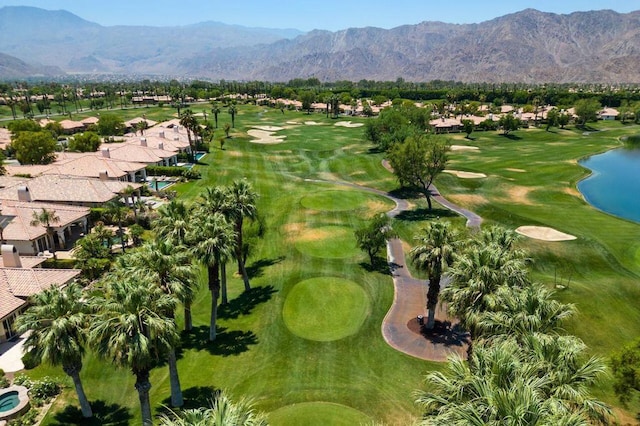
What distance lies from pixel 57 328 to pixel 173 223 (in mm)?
10377

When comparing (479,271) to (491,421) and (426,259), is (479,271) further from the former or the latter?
(491,421)

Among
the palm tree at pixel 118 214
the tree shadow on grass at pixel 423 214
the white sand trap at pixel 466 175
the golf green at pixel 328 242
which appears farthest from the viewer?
the white sand trap at pixel 466 175

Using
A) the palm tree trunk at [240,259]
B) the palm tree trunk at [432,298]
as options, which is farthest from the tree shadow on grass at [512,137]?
the palm tree trunk at [240,259]

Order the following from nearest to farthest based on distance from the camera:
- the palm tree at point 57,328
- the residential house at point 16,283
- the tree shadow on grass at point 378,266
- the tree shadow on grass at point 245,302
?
the palm tree at point 57,328 → the residential house at point 16,283 → the tree shadow on grass at point 245,302 → the tree shadow on grass at point 378,266

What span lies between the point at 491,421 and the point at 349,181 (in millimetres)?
67454

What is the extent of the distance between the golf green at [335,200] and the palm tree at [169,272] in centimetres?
3843

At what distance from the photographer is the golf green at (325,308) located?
32.9 m

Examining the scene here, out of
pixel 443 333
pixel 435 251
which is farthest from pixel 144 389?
pixel 443 333

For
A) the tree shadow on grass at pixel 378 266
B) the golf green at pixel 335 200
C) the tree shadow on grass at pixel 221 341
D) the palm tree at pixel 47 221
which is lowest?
the tree shadow on grass at pixel 221 341

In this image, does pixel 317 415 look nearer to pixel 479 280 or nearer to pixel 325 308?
Result: pixel 479 280

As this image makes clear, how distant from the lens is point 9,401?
24.8 metres

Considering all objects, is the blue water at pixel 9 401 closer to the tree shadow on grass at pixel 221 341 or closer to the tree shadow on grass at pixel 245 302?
the tree shadow on grass at pixel 221 341

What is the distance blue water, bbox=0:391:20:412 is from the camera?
80.1ft

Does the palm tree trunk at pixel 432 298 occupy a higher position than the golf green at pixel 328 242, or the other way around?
the palm tree trunk at pixel 432 298
